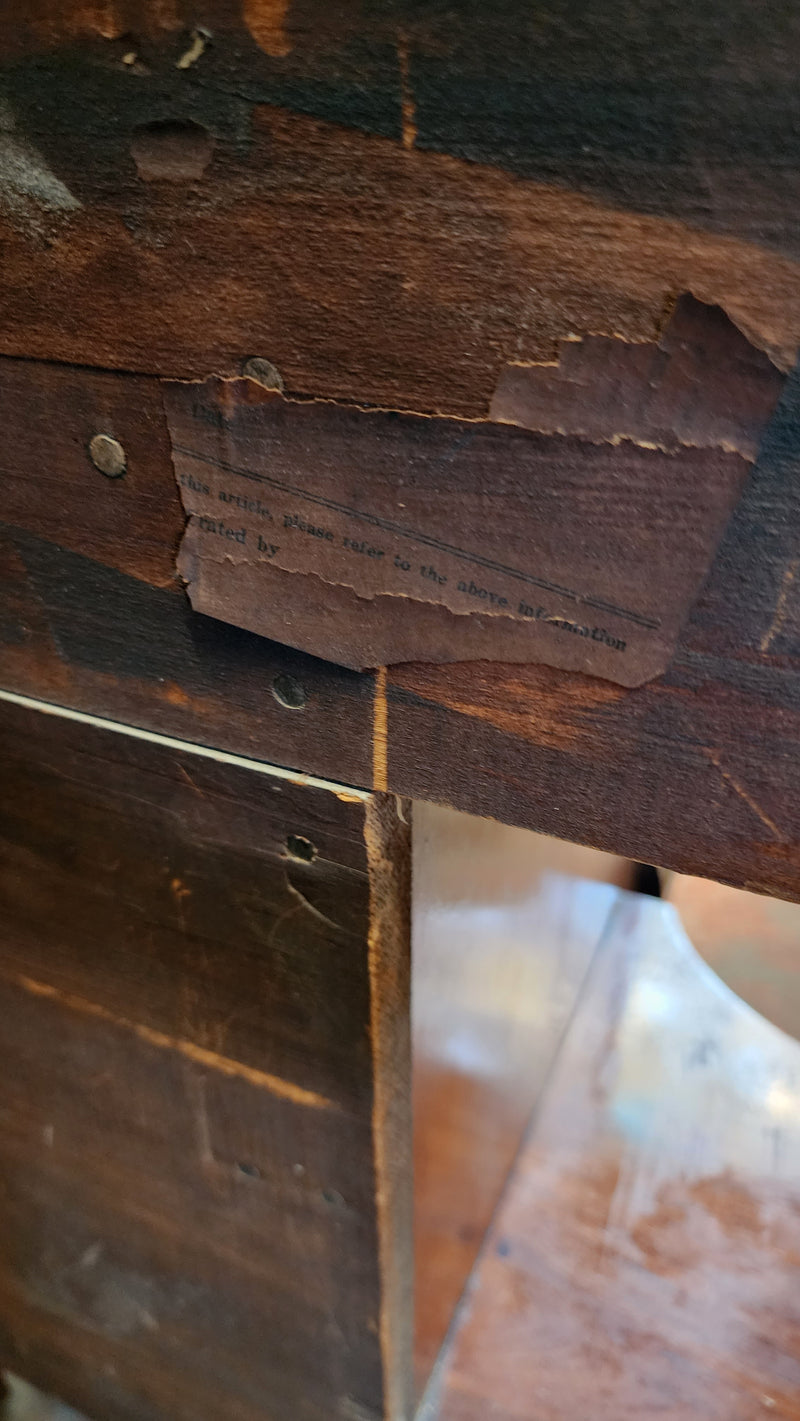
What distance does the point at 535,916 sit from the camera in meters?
1.11

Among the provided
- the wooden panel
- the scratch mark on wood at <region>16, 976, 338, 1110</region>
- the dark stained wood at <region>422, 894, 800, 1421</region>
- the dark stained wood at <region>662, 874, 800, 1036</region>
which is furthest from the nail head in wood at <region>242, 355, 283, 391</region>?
the dark stained wood at <region>662, 874, 800, 1036</region>

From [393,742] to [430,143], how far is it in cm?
30

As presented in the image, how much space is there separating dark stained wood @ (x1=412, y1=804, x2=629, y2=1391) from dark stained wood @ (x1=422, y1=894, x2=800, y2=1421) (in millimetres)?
63

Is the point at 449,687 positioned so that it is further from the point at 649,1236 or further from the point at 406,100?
the point at 649,1236

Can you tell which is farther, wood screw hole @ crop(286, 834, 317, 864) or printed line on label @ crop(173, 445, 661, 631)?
wood screw hole @ crop(286, 834, 317, 864)

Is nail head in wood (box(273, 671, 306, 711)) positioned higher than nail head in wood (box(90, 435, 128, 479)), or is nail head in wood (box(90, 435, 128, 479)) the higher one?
nail head in wood (box(90, 435, 128, 479))

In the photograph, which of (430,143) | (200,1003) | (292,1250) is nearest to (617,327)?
(430,143)

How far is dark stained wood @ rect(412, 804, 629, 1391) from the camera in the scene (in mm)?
724

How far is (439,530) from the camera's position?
1.44 feet

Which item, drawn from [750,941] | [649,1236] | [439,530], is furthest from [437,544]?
[750,941]

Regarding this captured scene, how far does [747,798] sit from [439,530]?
0.20m

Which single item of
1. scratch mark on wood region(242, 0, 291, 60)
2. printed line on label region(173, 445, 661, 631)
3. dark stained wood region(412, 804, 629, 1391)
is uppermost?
scratch mark on wood region(242, 0, 291, 60)

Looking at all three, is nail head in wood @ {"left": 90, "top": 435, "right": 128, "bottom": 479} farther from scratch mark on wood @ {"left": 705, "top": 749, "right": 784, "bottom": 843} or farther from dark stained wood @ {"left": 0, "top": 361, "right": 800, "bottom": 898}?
scratch mark on wood @ {"left": 705, "top": 749, "right": 784, "bottom": 843}

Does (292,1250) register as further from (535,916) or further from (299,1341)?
(535,916)
